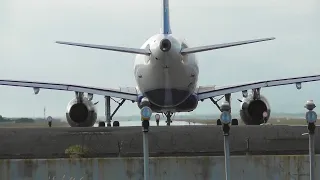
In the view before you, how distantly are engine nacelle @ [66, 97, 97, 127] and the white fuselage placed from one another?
3.01m

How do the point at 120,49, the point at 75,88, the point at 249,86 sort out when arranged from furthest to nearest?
the point at 249,86 < the point at 75,88 < the point at 120,49

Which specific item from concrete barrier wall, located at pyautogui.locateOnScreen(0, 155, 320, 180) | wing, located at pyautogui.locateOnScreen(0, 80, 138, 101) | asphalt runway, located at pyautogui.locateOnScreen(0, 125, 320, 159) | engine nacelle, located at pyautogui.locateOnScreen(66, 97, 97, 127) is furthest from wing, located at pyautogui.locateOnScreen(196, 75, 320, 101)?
concrete barrier wall, located at pyautogui.locateOnScreen(0, 155, 320, 180)

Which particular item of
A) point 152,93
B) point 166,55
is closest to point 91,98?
point 152,93

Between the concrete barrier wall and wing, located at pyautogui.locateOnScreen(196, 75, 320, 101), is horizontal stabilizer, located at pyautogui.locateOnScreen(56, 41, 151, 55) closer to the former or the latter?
wing, located at pyautogui.locateOnScreen(196, 75, 320, 101)

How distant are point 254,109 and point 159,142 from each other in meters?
17.9

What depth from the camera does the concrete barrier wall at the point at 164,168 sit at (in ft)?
58.5

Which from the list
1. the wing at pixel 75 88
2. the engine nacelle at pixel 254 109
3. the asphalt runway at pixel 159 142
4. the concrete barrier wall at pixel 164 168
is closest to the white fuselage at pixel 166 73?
the wing at pixel 75 88

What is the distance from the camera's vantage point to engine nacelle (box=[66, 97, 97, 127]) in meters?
37.9

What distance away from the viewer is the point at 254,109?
38906 mm

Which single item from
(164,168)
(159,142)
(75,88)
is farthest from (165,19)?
(164,168)

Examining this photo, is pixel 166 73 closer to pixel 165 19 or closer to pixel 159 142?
pixel 165 19

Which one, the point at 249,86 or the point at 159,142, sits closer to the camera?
the point at 159,142

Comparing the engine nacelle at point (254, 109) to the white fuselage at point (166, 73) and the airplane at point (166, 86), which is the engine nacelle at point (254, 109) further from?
the white fuselage at point (166, 73)

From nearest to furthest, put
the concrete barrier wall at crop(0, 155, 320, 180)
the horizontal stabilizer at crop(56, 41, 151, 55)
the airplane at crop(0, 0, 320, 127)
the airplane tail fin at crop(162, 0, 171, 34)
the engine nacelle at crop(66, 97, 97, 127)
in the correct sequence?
the concrete barrier wall at crop(0, 155, 320, 180) → the horizontal stabilizer at crop(56, 41, 151, 55) → the airplane at crop(0, 0, 320, 127) → the airplane tail fin at crop(162, 0, 171, 34) → the engine nacelle at crop(66, 97, 97, 127)
